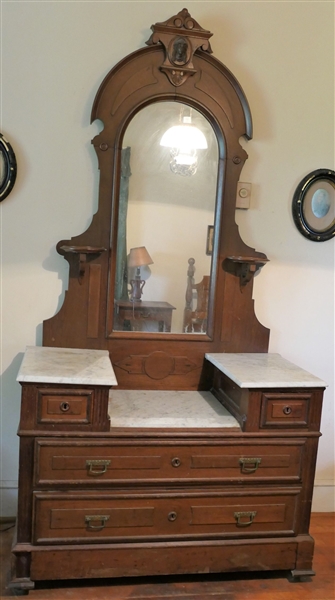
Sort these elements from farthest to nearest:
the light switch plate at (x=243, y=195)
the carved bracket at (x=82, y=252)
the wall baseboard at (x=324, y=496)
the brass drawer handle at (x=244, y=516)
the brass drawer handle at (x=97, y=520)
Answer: the wall baseboard at (x=324, y=496) < the light switch plate at (x=243, y=195) < the carved bracket at (x=82, y=252) < the brass drawer handle at (x=244, y=516) < the brass drawer handle at (x=97, y=520)

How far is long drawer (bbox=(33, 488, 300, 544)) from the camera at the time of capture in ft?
6.67

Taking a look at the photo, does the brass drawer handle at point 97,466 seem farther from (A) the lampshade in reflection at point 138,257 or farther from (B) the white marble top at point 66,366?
(A) the lampshade in reflection at point 138,257

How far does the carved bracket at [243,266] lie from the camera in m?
2.46

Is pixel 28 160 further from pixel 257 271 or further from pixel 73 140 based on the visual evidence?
pixel 257 271

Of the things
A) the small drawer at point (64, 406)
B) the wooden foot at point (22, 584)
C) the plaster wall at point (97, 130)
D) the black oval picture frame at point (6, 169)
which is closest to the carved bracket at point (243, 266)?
the plaster wall at point (97, 130)

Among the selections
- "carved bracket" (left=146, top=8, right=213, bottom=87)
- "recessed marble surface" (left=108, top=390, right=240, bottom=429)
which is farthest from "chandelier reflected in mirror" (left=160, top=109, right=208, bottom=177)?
"recessed marble surface" (left=108, top=390, right=240, bottom=429)

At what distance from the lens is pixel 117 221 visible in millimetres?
2416

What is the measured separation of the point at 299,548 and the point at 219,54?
223cm

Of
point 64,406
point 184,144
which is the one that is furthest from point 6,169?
point 64,406

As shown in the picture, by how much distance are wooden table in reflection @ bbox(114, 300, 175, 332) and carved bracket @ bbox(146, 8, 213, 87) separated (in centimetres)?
101

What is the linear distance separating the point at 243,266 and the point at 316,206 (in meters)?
0.52

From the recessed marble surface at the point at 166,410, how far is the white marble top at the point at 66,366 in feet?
0.64

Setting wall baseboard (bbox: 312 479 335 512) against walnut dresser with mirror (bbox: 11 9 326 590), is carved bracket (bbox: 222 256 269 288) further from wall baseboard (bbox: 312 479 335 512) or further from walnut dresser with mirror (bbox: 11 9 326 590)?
wall baseboard (bbox: 312 479 335 512)

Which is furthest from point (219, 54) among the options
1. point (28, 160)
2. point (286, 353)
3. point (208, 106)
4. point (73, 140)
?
point (286, 353)
